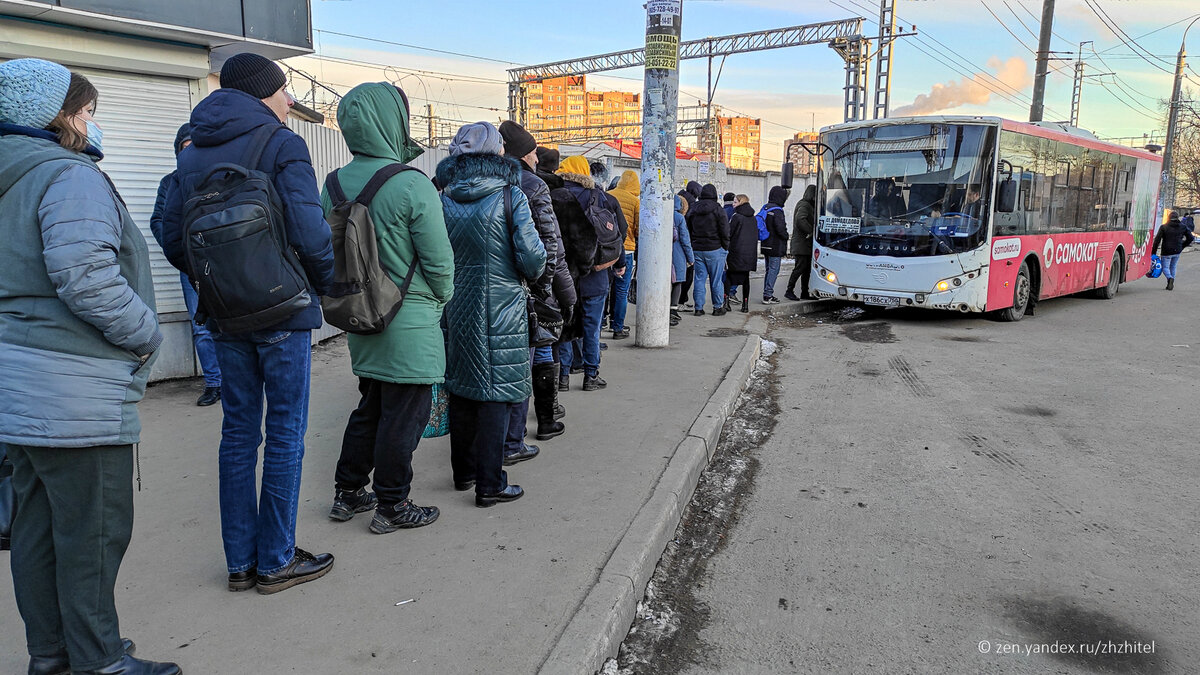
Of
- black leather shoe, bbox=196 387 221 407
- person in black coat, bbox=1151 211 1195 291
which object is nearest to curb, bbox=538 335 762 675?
black leather shoe, bbox=196 387 221 407

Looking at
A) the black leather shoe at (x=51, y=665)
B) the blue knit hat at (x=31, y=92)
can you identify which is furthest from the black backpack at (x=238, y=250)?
the black leather shoe at (x=51, y=665)

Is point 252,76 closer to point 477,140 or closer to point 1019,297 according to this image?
point 477,140

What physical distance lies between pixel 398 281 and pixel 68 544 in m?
1.58

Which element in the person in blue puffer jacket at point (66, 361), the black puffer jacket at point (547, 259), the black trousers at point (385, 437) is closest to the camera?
the person in blue puffer jacket at point (66, 361)

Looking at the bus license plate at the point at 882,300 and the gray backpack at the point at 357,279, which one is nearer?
the gray backpack at the point at 357,279

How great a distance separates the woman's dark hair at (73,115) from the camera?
7.73 ft

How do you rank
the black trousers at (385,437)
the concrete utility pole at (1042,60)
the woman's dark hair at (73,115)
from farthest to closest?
the concrete utility pole at (1042,60) → the black trousers at (385,437) → the woman's dark hair at (73,115)

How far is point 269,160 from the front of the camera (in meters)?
2.84

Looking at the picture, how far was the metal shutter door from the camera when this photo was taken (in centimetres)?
623

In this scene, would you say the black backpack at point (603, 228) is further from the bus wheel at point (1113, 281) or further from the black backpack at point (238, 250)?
the bus wheel at point (1113, 281)

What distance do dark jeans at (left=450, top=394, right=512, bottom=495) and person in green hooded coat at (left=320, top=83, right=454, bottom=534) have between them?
37 centimetres

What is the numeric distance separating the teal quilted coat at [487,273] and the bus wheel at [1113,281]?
15.9 metres

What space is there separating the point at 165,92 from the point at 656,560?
5714 mm

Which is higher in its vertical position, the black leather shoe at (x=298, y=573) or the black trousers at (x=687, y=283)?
the black trousers at (x=687, y=283)
